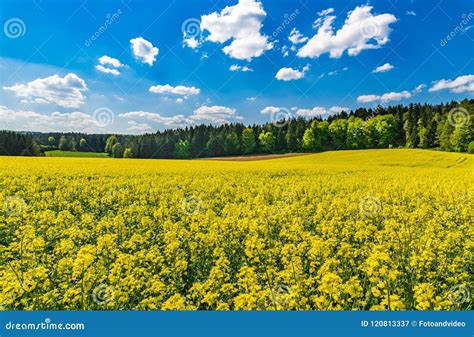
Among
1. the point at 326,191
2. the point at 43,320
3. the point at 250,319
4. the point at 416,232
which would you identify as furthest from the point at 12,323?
the point at 326,191

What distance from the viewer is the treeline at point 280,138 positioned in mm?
61094

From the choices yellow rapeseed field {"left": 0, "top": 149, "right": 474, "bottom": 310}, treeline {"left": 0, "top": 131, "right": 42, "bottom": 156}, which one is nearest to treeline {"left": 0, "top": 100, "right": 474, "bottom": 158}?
treeline {"left": 0, "top": 131, "right": 42, "bottom": 156}

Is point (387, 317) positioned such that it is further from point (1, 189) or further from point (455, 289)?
point (1, 189)

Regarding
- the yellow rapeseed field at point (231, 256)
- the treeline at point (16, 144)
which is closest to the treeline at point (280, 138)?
the treeline at point (16, 144)

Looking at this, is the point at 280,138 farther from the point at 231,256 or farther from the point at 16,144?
the point at 231,256

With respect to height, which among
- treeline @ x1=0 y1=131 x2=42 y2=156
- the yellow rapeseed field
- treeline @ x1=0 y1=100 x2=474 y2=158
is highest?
treeline @ x1=0 y1=100 x2=474 y2=158

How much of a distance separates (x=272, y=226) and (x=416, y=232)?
12.5 feet

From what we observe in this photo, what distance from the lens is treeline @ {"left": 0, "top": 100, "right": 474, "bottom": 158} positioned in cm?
6109

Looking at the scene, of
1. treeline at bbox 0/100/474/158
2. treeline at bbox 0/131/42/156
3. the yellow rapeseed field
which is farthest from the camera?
treeline at bbox 0/100/474/158

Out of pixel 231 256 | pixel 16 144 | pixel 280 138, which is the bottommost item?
pixel 231 256

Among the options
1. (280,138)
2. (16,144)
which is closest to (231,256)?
(280,138)

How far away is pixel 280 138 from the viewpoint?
230 ft

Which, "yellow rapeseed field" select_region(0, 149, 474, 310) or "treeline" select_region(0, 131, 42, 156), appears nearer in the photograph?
"yellow rapeseed field" select_region(0, 149, 474, 310)

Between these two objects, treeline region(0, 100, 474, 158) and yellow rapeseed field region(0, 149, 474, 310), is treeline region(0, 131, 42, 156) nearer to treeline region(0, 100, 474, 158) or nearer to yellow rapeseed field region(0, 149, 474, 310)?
treeline region(0, 100, 474, 158)
